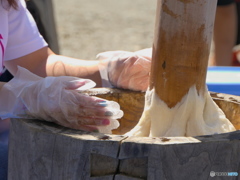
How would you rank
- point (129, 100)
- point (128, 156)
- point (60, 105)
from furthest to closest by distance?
point (129, 100) < point (60, 105) < point (128, 156)

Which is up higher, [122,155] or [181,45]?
[181,45]

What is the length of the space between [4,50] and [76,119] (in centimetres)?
56

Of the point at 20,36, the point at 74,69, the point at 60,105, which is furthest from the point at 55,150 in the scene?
the point at 20,36

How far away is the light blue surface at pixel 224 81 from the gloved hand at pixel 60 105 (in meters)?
1.05

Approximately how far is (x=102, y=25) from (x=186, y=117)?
4.70 metres

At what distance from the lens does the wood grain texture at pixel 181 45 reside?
128 cm

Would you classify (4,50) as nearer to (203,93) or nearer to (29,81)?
(29,81)

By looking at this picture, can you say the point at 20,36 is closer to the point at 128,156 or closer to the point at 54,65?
the point at 54,65

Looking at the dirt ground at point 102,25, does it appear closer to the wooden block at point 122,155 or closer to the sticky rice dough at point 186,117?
the sticky rice dough at point 186,117

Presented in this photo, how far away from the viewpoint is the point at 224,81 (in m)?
2.34

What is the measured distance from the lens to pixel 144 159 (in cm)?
111

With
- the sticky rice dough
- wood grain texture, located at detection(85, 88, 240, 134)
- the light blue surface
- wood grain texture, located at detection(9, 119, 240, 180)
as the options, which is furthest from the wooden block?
the light blue surface

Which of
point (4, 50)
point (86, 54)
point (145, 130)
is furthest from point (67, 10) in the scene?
point (145, 130)

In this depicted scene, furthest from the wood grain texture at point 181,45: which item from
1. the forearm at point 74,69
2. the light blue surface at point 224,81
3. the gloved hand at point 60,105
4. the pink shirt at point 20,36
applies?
the light blue surface at point 224,81
